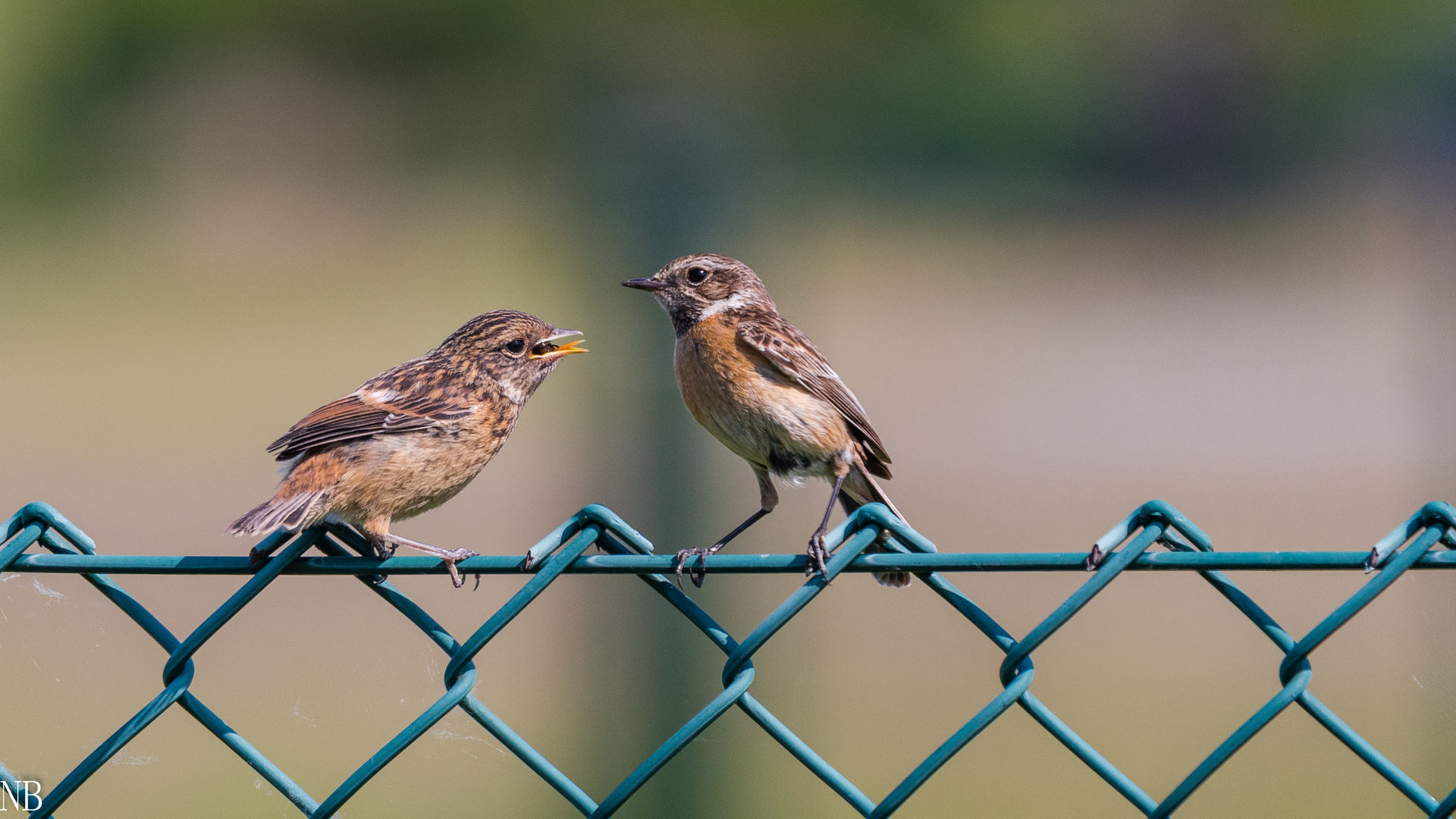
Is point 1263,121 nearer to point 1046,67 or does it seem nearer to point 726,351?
point 1046,67

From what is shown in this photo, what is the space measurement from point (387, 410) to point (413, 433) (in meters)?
0.09

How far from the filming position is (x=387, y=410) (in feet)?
9.57

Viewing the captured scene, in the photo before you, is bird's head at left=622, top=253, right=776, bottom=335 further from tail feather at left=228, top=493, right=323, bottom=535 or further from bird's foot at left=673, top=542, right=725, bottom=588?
tail feather at left=228, top=493, right=323, bottom=535

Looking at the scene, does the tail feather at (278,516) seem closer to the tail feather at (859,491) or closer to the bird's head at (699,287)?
→ the bird's head at (699,287)

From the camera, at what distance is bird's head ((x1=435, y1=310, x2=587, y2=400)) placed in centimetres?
321

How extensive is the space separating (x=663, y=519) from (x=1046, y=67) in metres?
6.81

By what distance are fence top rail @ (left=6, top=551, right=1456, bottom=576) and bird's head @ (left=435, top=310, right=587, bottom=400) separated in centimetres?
151

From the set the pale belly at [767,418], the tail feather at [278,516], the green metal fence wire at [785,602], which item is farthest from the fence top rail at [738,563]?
the pale belly at [767,418]

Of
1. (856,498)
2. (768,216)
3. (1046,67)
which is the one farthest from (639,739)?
(1046,67)

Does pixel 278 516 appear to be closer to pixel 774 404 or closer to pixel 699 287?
pixel 774 404

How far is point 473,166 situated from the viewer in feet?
44.3

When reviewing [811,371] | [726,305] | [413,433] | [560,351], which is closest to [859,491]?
[811,371]

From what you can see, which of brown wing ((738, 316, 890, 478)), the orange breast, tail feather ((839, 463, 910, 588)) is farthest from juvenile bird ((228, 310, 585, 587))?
tail feather ((839, 463, 910, 588))
